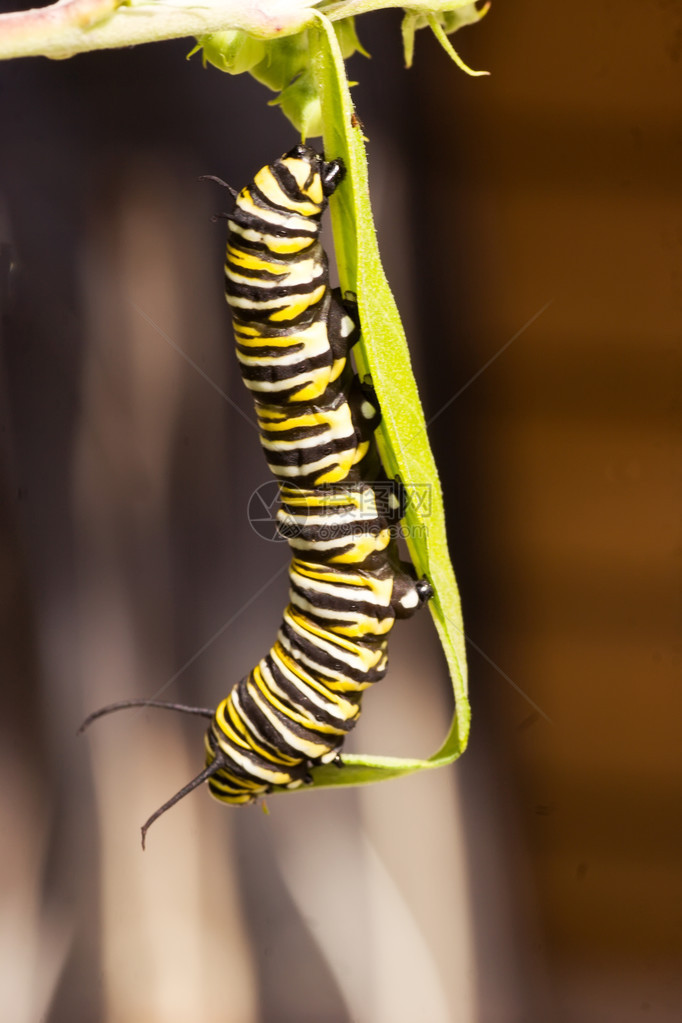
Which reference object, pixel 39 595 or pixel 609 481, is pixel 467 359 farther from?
pixel 39 595

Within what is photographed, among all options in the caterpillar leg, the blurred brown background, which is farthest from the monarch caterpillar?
the blurred brown background

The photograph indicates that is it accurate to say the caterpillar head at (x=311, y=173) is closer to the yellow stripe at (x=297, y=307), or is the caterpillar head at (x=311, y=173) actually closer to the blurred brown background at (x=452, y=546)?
the yellow stripe at (x=297, y=307)

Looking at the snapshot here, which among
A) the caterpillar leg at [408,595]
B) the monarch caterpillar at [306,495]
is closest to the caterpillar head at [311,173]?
the monarch caterpillar at [306,495]

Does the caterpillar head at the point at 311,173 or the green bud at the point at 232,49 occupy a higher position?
the green bud at the point at 232,49

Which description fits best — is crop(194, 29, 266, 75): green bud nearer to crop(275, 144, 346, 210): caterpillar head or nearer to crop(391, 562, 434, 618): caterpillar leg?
crop(275, 144, 346, 210): caterpillar head

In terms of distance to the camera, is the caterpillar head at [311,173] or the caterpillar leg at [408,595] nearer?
the caterpillar head at [311,173]

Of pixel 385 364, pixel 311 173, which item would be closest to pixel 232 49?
pixel 311 173
